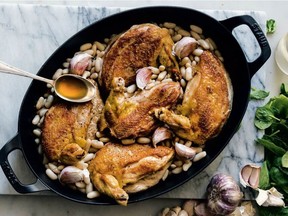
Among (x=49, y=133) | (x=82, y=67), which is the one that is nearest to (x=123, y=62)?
(x=82, y=67)

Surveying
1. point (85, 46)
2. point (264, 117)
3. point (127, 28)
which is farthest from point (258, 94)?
point (85, 46)

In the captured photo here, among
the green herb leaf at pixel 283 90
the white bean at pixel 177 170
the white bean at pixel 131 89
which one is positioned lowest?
the white bean at pixel 177 170

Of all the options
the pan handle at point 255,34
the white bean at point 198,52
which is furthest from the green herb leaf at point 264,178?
the white bean at point 198,52

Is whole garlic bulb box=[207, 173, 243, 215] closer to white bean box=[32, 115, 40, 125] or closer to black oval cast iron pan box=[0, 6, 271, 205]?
black oval cast iron pan box=[0, 6, 271, 205]

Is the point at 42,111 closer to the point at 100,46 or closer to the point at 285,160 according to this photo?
the point at 100,46

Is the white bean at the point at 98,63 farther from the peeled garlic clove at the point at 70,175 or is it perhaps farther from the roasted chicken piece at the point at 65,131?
the peeled garlic clove at the point at 70,175

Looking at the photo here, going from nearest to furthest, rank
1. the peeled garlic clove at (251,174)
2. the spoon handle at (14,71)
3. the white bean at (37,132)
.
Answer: the spoon handle at (14,71), the white bean at (37,132), the peeled garlic clove at (251,174)
